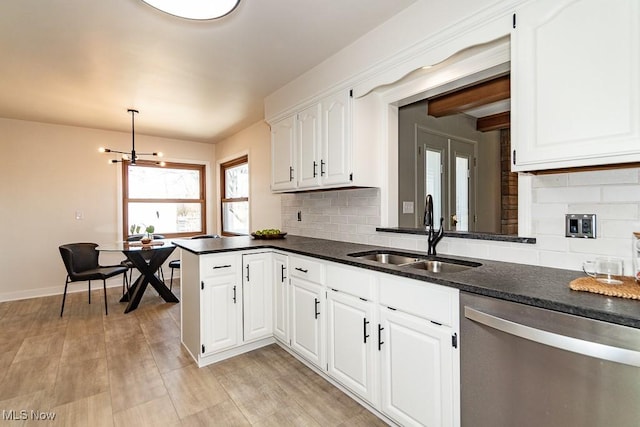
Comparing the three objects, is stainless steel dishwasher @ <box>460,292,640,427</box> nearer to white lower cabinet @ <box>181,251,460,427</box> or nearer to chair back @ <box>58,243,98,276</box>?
white lower cabinet @ <box>181,251,460,427</box>

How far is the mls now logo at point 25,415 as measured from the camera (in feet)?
6.06

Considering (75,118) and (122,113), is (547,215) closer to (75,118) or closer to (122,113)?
(122,113)

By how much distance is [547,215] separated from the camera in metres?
1.64

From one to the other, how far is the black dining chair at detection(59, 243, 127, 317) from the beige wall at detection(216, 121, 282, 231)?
1.84 meters

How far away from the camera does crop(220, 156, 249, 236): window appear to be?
509 cm

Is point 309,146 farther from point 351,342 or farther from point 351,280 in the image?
point 351,342

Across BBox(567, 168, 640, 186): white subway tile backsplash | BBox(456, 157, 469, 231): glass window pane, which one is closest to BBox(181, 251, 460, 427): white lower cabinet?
BBox(567, 168, 640, 186): white subway tile backsplash

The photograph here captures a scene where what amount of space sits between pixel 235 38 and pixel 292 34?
428 millimetres

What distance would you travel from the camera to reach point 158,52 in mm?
2516

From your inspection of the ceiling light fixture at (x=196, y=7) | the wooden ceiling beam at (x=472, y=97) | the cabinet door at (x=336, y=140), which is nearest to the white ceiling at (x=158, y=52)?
the ceiling light fixture at (x=196, y=7)

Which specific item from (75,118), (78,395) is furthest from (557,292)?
(75,118)

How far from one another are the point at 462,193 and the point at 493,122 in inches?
39.5

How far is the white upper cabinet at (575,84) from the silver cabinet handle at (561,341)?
712mm

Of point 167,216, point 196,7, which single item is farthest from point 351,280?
point 167,216
